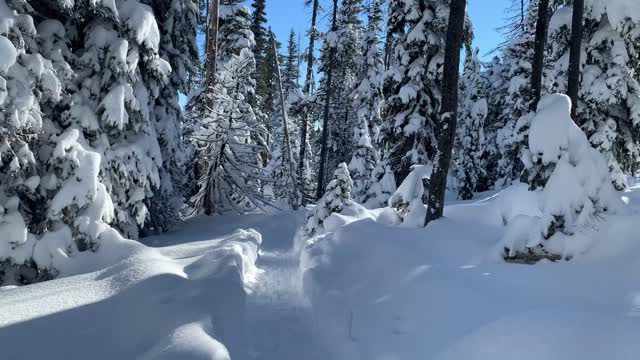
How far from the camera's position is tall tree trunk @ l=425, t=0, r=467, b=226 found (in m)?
9.12

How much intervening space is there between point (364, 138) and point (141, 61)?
1920cm

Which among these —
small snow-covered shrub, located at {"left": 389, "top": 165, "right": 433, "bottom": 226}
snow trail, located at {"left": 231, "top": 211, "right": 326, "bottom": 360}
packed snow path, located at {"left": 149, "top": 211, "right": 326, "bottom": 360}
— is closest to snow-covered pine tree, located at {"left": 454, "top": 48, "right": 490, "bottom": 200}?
packed snow path, located at {"left": 149, "top": 211, "right": 326, "bottom": 360}

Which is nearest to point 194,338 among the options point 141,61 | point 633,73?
point 141,61

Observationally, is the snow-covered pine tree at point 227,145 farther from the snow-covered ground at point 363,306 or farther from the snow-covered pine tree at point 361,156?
the snow-covered pine tree at point 361,156

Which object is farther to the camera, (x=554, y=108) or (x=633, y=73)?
(x=633, y=73)

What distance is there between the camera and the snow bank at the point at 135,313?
4.23 metres

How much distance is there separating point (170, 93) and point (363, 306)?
9295 mm

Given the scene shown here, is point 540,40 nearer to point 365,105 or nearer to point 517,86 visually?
point 517,86

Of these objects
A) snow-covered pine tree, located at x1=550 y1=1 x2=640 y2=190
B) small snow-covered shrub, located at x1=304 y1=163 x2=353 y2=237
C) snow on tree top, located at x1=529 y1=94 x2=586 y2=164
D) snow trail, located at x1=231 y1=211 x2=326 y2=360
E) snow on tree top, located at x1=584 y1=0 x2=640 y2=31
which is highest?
snow on tree top, located at x1=584 y1=0 x2=640 y2=31

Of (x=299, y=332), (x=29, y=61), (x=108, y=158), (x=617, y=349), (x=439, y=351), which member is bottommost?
(x=299, y=332)

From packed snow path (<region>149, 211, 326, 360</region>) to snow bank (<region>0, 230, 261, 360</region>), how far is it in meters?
0.35

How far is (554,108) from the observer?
22.8 feet

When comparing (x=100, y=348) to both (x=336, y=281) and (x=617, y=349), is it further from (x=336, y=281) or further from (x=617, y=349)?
(x=617, y=349)

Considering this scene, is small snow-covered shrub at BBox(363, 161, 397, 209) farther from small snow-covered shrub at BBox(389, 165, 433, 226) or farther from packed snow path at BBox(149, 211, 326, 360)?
small snow-covered shrub at BBox(389, 165, 433, 226)
